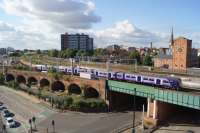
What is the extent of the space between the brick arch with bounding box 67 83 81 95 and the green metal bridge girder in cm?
1820

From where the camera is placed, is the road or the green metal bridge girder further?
the road

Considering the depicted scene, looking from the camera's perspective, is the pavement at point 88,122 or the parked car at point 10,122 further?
the parked car at point 10,122

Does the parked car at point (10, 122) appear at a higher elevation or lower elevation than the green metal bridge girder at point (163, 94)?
lower

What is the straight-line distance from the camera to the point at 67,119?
6900 cm

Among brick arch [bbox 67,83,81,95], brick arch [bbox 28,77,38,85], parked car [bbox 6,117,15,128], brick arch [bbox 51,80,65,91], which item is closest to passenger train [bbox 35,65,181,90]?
brick arch [bbox 67,83,81,95]

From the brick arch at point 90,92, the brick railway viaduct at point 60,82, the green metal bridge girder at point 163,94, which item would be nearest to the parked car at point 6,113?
the brick arch at point 90,92

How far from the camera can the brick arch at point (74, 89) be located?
9200 cm

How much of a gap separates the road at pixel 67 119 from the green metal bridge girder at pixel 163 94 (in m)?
6.13

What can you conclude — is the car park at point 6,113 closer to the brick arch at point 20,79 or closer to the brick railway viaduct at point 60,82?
the brick railway viaduct at point 60,82

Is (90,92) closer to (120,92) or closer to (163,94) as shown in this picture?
(120,92)

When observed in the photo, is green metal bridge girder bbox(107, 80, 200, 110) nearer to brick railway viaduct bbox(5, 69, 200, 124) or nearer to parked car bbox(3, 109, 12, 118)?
brick railway viaduct bbox(5, 69, 200, 124)

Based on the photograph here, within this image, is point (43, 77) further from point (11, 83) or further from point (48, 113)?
point (48, 113)

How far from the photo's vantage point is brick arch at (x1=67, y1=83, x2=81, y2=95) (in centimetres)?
9200

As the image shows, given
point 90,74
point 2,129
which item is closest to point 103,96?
point 90,74
